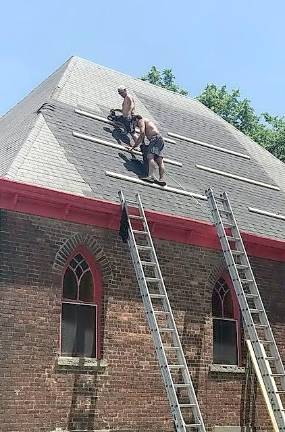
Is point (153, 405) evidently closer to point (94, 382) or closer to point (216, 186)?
point (94, 382)

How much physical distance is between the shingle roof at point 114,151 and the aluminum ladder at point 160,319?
743 mm

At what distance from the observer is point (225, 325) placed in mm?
12375

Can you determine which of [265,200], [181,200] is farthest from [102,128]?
[265,200]

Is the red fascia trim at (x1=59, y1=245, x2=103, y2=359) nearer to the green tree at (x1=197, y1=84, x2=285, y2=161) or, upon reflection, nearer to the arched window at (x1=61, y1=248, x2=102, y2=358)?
the arched window at (x1=61, y1=248, x2=102, y2=358)

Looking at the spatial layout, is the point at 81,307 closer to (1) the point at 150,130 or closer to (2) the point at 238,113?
(1) the point at 150,130

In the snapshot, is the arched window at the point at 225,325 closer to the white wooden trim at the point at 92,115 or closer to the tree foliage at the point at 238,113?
the white wooden trim at the point at 92,115

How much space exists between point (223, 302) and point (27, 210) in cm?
437

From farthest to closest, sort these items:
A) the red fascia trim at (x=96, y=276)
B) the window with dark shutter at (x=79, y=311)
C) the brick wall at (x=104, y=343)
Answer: the red fascia trim at (x=96, y=276)
the window with dark shutter at (x=79, y=311)
the brick wall at (x=104, y=343)

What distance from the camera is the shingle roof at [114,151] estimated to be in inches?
457

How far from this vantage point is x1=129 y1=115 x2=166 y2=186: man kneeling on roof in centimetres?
1284

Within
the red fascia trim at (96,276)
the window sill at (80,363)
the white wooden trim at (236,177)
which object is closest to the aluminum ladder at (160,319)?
the red fascia trim at (96,276)

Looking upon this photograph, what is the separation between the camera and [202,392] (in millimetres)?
11438

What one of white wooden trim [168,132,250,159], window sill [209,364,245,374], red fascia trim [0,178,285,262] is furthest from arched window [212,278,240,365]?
white wooden trim [168,132,250,159]

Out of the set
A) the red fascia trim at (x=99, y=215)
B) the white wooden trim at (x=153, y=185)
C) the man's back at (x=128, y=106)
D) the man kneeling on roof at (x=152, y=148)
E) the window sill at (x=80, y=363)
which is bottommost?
the window sill at (x=80, y=363)
